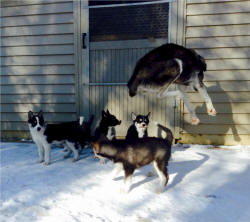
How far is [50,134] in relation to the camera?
173 inches

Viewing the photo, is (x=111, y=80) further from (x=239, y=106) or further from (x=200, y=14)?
(x=239, y=106)

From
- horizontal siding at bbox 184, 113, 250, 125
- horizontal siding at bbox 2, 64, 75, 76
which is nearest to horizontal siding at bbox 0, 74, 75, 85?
horizontal siding at bbox 2, 64, 75, 76

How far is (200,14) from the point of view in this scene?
5340 mm

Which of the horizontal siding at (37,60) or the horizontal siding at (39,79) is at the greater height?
the horizontal siding at (37,60)

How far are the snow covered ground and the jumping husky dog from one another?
26 cm

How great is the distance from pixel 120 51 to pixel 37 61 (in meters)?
2.50

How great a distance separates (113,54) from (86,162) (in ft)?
9.78

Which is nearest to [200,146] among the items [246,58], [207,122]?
[207,122]

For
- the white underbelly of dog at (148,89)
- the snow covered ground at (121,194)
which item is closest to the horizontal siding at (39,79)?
the snow covered ground at (121,194)

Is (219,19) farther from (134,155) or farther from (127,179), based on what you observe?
(127,179)

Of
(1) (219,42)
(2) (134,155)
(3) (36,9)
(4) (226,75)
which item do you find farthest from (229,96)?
(3) (36,9)

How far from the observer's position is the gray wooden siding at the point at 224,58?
205 inches

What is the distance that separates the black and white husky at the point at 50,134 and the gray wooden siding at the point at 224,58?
9.76ft

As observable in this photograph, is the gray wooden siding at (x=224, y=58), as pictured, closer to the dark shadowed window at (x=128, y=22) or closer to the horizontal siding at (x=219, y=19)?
the horizontal siding at (x=219, y=19)
